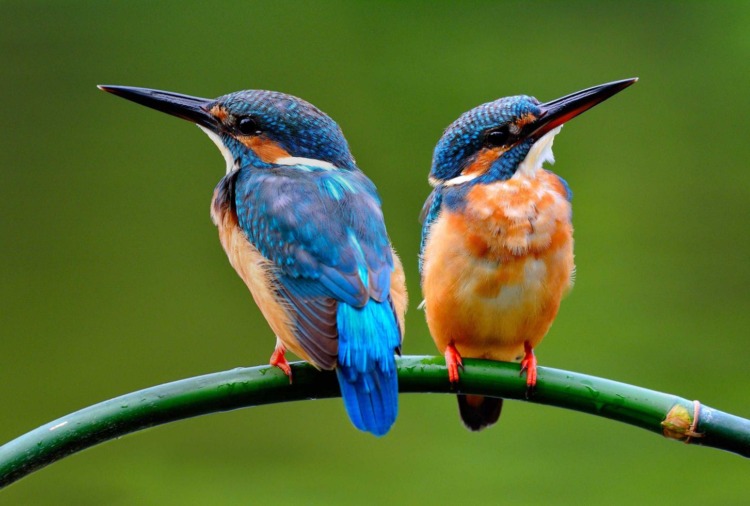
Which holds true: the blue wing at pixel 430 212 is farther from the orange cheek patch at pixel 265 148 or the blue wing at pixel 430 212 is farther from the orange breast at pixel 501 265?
the orange cheek patch at pixel 265 148

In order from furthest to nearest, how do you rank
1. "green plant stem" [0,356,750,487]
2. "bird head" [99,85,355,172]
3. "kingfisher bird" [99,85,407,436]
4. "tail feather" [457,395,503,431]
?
"tail feather" [457,395,503,431] → "bird head" [99,85,355,172] → "kingfisher bird" [99,85,407,436] → "green plant stem" [0,356,750,487]

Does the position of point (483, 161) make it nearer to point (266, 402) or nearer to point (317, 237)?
point (317, 237)

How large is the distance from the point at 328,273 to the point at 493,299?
461 millimetres

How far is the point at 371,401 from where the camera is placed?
1607 mm

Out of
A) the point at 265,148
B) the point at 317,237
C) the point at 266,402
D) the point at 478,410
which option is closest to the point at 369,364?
the point at 266,402

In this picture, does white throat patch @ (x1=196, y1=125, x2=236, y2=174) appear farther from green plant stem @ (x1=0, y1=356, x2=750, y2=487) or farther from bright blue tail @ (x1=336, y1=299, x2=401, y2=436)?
green plant stem @ (x1=0, y1=356, x2=750, y2=487)

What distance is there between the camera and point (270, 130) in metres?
2.07

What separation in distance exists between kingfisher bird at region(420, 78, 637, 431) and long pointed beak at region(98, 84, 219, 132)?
0.51 meters

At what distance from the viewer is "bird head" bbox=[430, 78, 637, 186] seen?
2.19 meters

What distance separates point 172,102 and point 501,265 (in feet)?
2.24

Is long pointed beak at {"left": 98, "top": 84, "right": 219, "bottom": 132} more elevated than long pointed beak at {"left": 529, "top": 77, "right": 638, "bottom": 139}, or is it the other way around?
long pointed beak at {"left": 98, "top": 84, "right": 219, "bottom": 132}

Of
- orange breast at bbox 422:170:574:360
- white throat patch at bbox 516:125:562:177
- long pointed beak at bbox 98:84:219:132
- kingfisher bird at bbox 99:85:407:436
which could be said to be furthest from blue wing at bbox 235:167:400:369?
white throat patch at bbox 516:125:562:177

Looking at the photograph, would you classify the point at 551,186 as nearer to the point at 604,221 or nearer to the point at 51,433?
the point at 51,433

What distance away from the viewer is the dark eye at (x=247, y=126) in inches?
81.1
